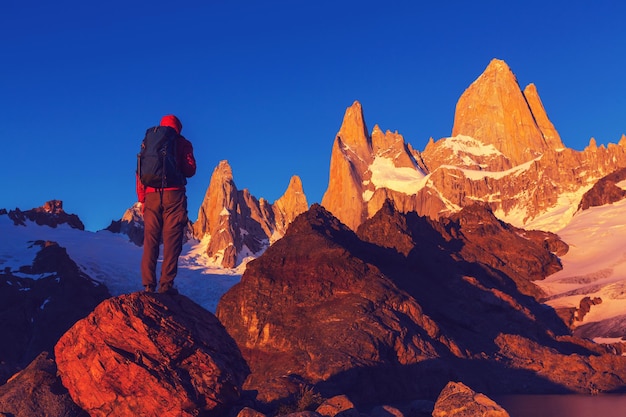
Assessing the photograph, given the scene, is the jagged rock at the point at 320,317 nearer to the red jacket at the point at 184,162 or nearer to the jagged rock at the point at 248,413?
the jagged rock at the point at 248,413

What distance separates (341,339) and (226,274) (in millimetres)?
103676

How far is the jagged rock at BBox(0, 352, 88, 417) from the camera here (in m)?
17.4

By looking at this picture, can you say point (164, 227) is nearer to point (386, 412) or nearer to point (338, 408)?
point (338, 408)

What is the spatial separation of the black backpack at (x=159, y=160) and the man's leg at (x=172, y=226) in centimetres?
31

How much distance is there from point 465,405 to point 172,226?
442 inches

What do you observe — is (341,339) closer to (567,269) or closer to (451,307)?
(451,307)

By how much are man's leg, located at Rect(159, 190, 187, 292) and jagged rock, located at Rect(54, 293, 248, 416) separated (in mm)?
733

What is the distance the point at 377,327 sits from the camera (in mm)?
73625

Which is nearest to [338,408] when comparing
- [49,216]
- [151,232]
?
[151,232]

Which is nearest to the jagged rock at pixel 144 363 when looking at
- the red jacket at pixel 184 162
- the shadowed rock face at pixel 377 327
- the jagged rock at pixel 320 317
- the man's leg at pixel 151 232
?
the man's leg at pixel 151 232

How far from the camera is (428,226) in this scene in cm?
14400

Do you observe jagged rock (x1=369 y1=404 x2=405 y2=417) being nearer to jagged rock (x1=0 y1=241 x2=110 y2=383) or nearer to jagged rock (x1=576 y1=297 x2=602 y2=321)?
jagged rock (x1=0 y1=241 x2=110 y2=383)

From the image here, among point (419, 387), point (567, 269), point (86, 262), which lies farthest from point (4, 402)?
point (567, 269)

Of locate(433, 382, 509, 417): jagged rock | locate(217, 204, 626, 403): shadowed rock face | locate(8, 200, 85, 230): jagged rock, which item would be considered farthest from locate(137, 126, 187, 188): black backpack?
locate(8, 200, 85, 230): jagged rock
